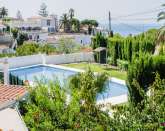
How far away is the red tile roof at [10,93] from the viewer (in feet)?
50.7

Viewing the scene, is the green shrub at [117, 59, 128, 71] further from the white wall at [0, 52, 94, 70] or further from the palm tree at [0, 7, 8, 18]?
the palm tree at [0, 7, 8, 18]

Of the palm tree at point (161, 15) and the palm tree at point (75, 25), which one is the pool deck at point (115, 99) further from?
the palm tree at point (75, 25)

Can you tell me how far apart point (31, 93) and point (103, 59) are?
31973 millimetres

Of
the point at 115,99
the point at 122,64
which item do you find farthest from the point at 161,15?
the point at 115,99

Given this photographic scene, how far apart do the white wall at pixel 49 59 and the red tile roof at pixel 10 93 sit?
92.9ft

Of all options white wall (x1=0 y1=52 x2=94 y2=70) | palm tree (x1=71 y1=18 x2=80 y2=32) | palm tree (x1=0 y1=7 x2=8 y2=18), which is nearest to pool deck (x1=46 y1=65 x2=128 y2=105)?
white wall (x1=0 y1=52 x2=94 y2=70)

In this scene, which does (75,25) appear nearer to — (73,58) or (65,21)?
(65,21)

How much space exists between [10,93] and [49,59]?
107 ft

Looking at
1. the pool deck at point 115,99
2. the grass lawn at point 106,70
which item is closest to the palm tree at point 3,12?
the grass lawn at point 106,70

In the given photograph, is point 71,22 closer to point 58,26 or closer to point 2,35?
point 58,26

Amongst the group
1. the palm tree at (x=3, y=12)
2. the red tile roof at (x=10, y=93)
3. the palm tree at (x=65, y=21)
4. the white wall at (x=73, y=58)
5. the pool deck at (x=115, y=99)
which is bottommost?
the pool deck at (x=115, y=99)

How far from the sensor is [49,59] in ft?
160

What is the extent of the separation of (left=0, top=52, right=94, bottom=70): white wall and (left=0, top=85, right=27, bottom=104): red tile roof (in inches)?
1115

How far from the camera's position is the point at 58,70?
44844mm
